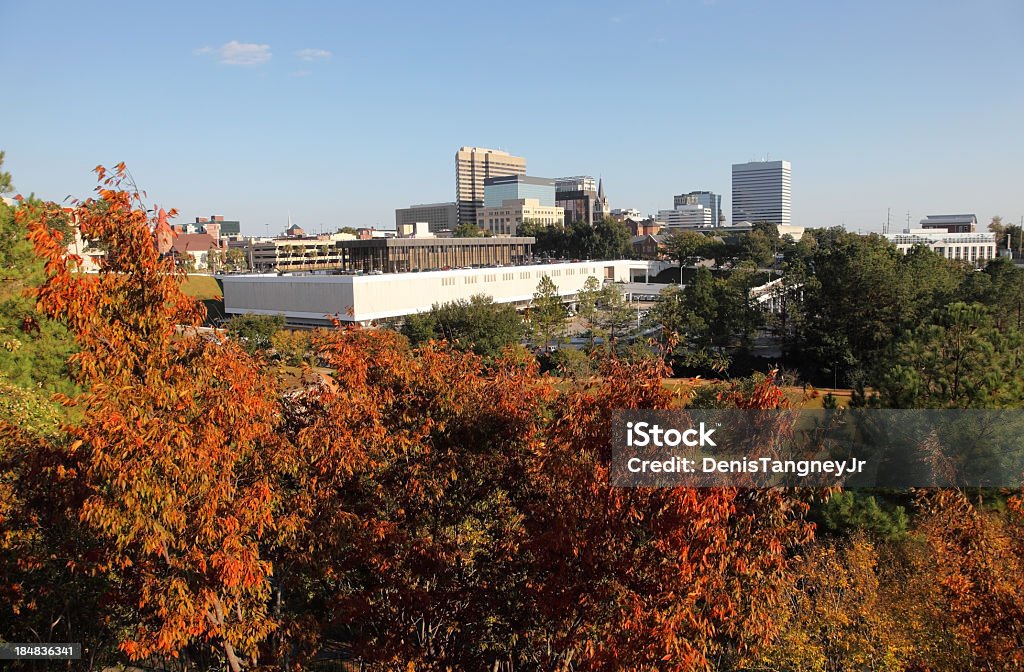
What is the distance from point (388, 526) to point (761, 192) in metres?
169

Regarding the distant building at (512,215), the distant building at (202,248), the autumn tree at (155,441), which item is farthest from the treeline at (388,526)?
the distant building at (512,215)

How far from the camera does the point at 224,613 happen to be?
474cm

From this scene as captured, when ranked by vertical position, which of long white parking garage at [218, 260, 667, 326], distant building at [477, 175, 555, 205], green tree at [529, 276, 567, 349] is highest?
distant building at [477, 175, 555, 205]

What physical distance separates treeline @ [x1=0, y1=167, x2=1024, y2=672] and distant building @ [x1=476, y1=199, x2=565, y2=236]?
10115 centimetres

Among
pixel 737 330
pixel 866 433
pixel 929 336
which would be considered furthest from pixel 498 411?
pixel 737 330

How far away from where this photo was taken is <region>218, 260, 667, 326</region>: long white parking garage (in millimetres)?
37656

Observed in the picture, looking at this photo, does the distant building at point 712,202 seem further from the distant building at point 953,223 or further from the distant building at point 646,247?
the distant building at point 646,247

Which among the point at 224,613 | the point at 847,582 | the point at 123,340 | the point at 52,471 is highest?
the point at 123,340

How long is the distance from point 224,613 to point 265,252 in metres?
68.9

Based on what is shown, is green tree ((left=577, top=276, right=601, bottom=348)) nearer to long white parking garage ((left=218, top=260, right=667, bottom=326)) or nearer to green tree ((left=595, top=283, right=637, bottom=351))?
green tree ((left=595, top=283, right=637, bottom=351))

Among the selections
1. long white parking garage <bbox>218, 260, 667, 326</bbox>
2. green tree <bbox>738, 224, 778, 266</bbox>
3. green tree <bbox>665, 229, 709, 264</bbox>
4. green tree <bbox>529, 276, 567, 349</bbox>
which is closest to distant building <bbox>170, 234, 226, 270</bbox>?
long white parking garage <bbox>218, 260, 667, 326</bbox>

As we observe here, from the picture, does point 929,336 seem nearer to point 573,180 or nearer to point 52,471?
point 52,471

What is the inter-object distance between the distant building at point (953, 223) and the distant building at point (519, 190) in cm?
5550

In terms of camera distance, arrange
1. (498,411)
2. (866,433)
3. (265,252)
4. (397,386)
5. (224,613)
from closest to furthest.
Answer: (224,613) → (498,411) → (397,386) → (866,433) → (265,252)
